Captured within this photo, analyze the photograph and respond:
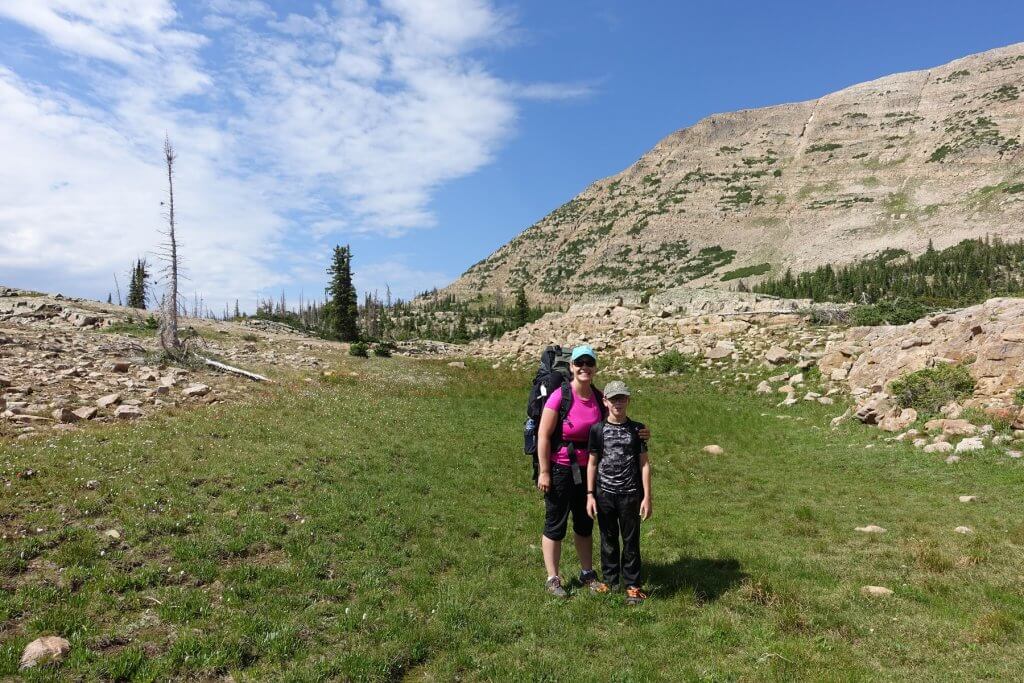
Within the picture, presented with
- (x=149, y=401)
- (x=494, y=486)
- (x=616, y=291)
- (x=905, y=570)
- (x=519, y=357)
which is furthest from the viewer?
(x=616, y=291)

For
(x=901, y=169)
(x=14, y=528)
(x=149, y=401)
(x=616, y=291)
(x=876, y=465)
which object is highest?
(x=901, y=169)

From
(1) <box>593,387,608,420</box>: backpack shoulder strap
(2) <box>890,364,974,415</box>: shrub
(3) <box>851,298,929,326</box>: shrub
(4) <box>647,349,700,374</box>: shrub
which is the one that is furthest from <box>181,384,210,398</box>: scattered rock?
(3) <box>851,298,929,326</box>: shrub

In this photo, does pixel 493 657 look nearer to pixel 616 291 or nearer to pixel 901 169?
pixel 616 291

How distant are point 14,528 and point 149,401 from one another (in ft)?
35.8

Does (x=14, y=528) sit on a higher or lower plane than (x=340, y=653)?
higher

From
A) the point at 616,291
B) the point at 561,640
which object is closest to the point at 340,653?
the point at 561,640

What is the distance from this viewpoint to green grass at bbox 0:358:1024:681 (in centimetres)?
567

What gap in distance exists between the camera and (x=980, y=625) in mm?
5750

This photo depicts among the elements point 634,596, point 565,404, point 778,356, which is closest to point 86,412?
point 565,404

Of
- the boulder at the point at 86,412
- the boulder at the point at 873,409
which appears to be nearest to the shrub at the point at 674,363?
the boulder at the point at 873,409

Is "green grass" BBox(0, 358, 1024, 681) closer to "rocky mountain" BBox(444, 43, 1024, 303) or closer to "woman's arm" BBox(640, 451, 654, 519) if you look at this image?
"woman's arm" BBox(640, 451, 654, 519)

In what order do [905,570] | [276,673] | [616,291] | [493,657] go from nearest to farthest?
[276,673] → [493,657] → [905,570] → [616,291]

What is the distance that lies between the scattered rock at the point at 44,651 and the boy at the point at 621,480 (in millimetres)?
6301

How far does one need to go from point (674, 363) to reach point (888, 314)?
14.8m
